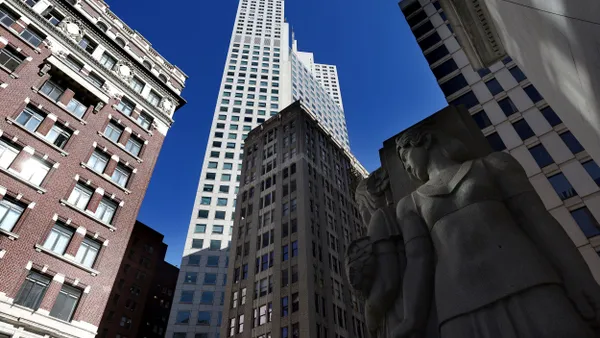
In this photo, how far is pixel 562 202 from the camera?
100 feet

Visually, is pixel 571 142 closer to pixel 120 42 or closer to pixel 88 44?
pixel 120 42

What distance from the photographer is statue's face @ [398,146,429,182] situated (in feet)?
15.2

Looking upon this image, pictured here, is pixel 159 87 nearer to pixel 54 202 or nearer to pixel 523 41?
pixel 54 202

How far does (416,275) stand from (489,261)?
72cm

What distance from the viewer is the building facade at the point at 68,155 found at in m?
19.9

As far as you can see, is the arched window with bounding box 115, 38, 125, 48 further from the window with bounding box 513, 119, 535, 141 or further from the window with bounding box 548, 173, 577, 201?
the window with bounding box 548, 173, 577, 201

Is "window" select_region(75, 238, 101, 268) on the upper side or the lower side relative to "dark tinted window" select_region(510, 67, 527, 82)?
lower

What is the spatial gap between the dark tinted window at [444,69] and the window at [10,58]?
4505 centimetres

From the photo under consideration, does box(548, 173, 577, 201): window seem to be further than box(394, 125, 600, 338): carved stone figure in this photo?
Yes

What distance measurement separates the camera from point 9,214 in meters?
20.3

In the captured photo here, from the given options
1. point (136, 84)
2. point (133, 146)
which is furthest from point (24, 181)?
point (136, 84)

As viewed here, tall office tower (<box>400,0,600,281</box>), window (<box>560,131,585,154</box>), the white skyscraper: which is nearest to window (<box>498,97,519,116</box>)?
tall office tower (<box>400,0,600,281</box>)

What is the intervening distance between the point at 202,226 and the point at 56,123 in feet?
146

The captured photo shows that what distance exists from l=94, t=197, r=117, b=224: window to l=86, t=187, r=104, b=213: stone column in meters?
Result: 0.35
